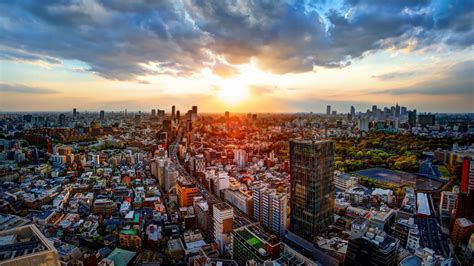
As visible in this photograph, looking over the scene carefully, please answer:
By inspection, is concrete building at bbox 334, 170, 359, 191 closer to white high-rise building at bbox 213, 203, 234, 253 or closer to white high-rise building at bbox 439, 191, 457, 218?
white high-rise building at bbox 439, 191, 457, 218

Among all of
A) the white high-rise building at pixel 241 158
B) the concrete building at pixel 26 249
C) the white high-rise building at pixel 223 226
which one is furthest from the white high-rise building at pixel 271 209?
the white high-rise building at pixel 241 158

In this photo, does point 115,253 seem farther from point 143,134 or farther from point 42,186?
point 143,134

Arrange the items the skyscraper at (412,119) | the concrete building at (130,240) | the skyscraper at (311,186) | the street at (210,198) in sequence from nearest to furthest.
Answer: the skyscraper at (311,186) → the concrete building at (130,240) → the street at (210,198) → the skyscraper at (412,119)

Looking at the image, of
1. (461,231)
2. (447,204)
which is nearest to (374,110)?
(447,204)

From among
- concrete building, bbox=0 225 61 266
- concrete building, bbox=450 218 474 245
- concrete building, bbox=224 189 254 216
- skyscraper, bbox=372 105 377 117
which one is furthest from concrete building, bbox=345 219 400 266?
skyscraper, bbox=372 105 377 117

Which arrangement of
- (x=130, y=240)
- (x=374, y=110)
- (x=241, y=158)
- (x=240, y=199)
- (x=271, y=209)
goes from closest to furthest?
(x=130, y=240), (x=271, y=209), (x=240, y=199), (x=241, y=158), (x=374, y=110)

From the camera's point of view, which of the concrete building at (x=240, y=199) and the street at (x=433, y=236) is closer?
the street at (x=433, y=236)

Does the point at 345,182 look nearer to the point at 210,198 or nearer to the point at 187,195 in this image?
the point at 210,198

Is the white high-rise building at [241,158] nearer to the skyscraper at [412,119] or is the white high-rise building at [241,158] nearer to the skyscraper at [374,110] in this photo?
the skyscraper at [412,119]

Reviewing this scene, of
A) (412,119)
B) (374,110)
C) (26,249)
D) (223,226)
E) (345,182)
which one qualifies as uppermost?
(374,110)
